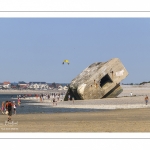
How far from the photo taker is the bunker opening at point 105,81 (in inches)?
1722

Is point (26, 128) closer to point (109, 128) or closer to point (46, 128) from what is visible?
point (46, 128)

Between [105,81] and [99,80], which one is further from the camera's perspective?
[105,81]

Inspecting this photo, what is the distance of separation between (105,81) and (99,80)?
183 cm

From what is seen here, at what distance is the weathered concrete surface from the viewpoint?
140 ft

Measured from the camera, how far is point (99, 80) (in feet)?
141

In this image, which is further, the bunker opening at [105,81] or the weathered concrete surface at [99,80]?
the bunker opening at [105,81]

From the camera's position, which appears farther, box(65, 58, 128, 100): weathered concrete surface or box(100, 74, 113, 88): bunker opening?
box(100, 74, 113, 88): bunker opening

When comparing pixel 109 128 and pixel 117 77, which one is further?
pixel 117 77

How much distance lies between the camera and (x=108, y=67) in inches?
1679

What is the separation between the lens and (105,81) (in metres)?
44.6

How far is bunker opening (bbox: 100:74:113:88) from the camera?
43.8 m

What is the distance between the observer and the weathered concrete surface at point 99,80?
140 ft

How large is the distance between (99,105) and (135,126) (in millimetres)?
18683
